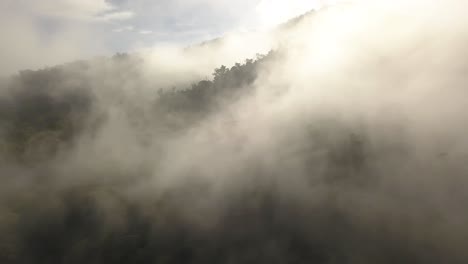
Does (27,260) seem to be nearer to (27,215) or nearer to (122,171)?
(27,215)

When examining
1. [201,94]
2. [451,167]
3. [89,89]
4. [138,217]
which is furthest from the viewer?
[89,89]

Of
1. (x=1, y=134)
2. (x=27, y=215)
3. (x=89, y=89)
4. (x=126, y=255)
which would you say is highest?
(x=89, y=89)

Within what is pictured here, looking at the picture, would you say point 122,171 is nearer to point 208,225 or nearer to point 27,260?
point 27,260

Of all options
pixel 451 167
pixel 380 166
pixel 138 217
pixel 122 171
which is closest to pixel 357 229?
pixel 380 166

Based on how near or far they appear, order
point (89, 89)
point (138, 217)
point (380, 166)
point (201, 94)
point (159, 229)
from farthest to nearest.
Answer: point (89, 89) → point (201, 94) → point (138, 217) → point (159, 229) → point (380, 166)

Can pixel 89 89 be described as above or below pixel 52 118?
above

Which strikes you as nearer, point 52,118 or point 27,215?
point 27,215
